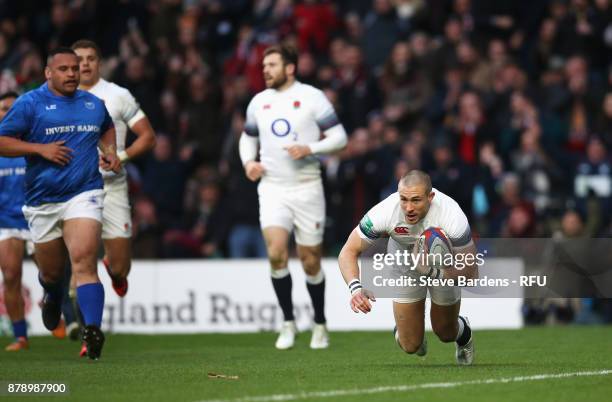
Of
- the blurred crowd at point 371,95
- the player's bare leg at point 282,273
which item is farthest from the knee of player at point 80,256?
the blurred crowd at point 371,95

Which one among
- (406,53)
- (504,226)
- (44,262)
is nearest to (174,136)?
(406,53)

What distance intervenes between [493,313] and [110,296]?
4953 millimetres

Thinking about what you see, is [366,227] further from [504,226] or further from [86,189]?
[504,226]

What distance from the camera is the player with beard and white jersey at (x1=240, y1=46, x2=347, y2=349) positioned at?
1357 centimetres

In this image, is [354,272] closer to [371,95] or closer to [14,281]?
[14,281]

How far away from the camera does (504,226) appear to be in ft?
61.3

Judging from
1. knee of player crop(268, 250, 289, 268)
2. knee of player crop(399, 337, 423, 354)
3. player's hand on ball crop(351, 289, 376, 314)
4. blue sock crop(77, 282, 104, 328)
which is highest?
player's hand on ball crop(351, 289, 376, 314)

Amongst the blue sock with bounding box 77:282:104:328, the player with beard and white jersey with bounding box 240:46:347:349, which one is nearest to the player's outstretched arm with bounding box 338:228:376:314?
the blue sock with bounding box 77:282:104:328

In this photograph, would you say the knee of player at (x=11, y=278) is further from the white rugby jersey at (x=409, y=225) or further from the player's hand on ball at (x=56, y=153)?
the white rugby jersey at (x=409, y=225)

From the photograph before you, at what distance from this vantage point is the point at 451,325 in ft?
35.3

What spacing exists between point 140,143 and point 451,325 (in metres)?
3.94

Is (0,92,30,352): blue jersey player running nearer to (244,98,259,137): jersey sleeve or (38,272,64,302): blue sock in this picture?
(38,272,64,302): blue sock

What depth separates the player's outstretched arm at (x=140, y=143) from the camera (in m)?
13.2

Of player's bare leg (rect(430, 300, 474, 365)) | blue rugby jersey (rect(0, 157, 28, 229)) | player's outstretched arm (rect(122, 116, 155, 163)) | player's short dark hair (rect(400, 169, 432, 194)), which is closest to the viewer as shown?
player's short dark hair (rect(400, 169, 432, 194))
